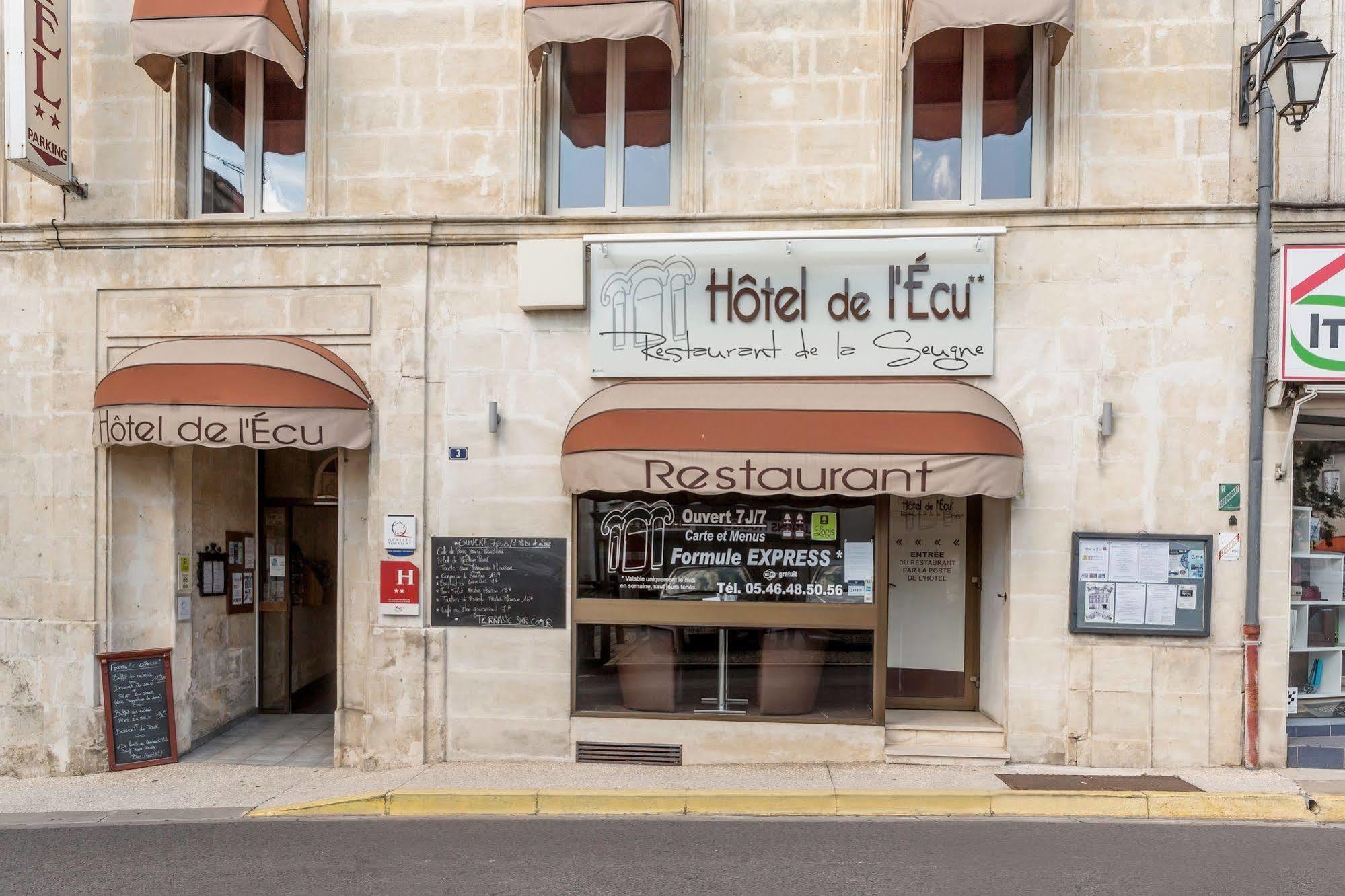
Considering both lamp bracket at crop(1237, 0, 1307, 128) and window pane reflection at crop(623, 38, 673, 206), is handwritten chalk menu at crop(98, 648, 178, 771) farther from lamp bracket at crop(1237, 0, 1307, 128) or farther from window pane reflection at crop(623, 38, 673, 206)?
lamp bracket at crop(1237, 0, 1307, 128)

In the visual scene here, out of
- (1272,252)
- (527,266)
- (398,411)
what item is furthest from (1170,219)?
(398,411)

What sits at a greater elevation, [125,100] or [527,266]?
[125,100]

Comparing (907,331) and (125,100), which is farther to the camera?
(125,100)

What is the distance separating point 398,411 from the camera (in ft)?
25.8

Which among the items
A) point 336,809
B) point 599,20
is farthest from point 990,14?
point 336,809

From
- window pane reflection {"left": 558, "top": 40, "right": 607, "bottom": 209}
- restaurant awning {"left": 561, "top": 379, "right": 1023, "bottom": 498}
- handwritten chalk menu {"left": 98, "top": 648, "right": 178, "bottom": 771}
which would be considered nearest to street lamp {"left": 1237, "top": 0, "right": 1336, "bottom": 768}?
restaurant awning {"left": 561, "top": 379, "right": 1023, "bottom": 498}

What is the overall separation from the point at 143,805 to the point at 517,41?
7.33 meters

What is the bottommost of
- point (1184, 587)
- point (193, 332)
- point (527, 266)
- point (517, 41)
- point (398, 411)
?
point (1184, 587)

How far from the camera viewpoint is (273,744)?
8.68 metres

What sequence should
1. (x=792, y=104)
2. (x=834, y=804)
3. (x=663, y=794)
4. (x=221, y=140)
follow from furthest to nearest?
(x=221, y=140) < (x=792, y=104) < (x=663, y=794) < (x=834, y=804)

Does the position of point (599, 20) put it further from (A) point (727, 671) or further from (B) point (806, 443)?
(A) point (727, 671)

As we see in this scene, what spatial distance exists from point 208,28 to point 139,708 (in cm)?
621

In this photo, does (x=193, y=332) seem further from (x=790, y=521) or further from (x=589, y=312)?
(x=790, y=521)

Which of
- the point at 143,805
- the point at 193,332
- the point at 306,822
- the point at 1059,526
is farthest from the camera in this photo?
the point at 193,332
